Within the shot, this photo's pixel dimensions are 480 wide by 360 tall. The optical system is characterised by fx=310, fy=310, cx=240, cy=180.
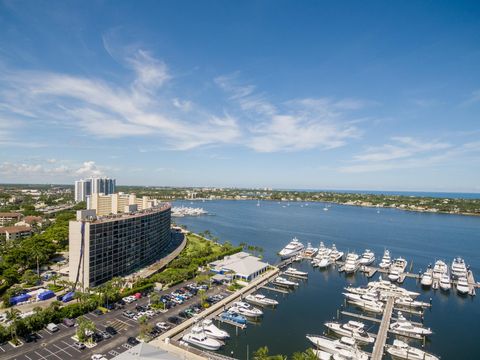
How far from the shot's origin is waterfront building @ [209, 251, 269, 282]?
56819 millimetres

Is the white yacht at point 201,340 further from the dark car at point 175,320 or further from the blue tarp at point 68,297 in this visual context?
the blue tarp at point 68,297

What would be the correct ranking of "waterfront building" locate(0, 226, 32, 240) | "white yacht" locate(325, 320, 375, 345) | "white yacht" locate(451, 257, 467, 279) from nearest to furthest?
"white yacht" locate(325, 320, 375, 345) < "white yacht" locate(451, 257, 467, 279) < "waterfront building" locate(0, 226, 32, 240)

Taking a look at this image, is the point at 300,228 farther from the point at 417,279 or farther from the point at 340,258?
the point at 417,279

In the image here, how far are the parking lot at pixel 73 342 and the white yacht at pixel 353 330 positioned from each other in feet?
68.6

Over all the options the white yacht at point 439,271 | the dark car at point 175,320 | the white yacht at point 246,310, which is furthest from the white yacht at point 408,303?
the dark car at point 175,320

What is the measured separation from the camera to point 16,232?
84.4m

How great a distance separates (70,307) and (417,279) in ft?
211

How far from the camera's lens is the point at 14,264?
5684 centimetres

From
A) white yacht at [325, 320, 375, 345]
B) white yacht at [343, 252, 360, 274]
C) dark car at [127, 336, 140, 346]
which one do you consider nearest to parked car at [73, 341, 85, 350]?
dark car at [127, 336, 140, 346]

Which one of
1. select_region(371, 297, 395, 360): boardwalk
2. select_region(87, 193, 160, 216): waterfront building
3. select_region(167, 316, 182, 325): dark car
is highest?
select_region(87, 193, 160, 216): waterfront building

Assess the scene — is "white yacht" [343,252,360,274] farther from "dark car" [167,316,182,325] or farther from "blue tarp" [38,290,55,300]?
"blue tarp" [38,290,55,300]

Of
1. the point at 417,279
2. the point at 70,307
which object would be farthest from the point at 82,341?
the point at 417,279

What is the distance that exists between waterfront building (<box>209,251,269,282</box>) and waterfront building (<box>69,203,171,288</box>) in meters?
14.0

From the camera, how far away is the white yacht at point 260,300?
4738 centimetres
